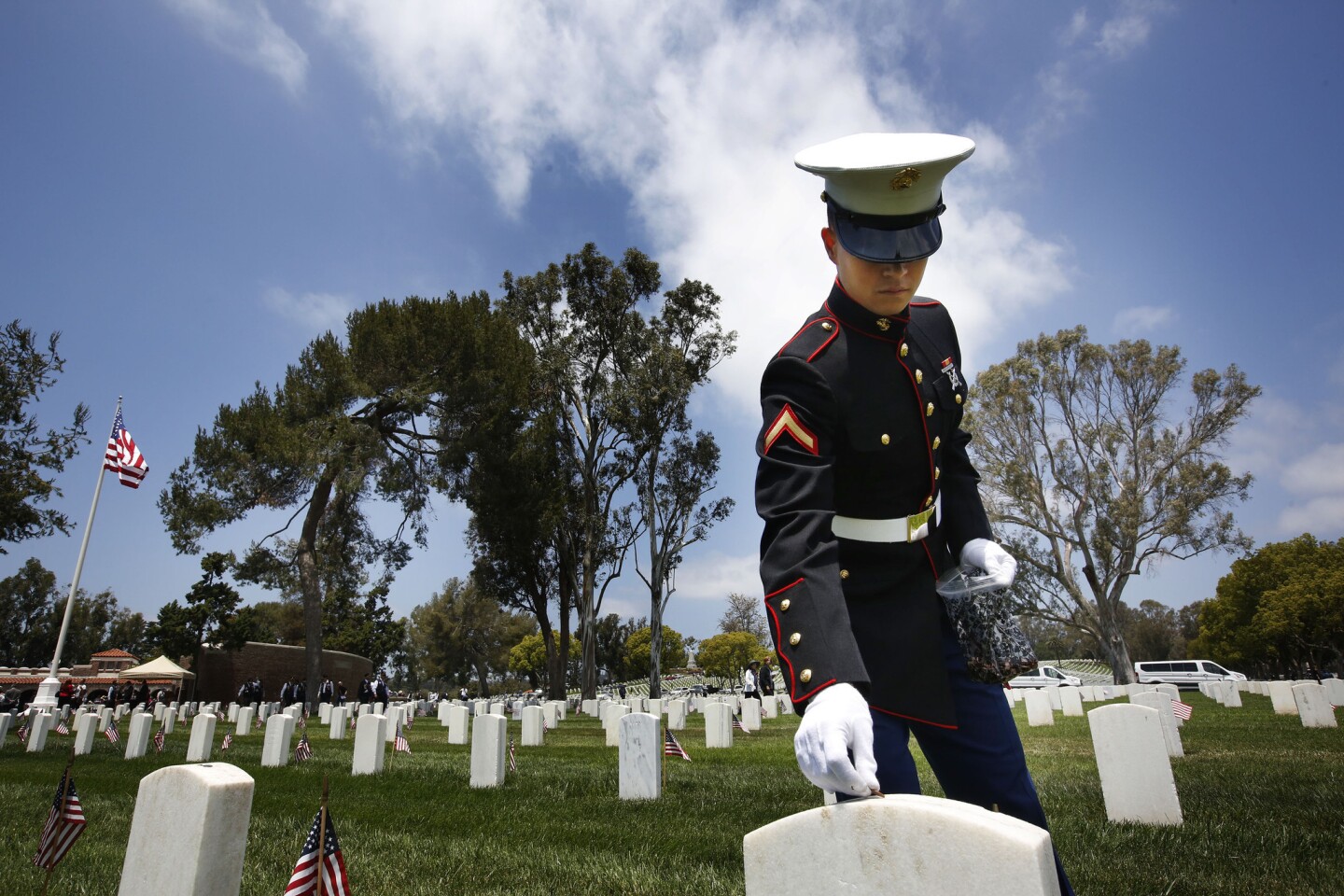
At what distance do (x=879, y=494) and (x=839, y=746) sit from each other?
32.2 inches

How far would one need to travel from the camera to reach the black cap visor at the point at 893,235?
1908 mm

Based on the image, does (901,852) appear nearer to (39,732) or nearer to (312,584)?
(39,732)

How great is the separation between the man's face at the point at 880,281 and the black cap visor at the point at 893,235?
4 cm

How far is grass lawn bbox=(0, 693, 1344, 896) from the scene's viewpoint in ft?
12.2

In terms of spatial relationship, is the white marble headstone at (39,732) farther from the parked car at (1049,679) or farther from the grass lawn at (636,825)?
the parked car at (1049,679)

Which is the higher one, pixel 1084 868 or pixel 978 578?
pixel 978 578

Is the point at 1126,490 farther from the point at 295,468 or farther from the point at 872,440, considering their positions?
the point at 872,440

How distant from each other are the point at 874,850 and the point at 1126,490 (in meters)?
31.3

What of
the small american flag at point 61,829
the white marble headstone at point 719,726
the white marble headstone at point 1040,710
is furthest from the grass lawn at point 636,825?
the white marble headstone at point 1040,710

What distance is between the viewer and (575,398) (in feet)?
92.8

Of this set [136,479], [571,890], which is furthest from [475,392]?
[571,890]

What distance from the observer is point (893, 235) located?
191cm

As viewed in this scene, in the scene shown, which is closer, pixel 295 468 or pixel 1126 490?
pixel 295 468

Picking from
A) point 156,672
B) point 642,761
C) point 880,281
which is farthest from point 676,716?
point 156,672
